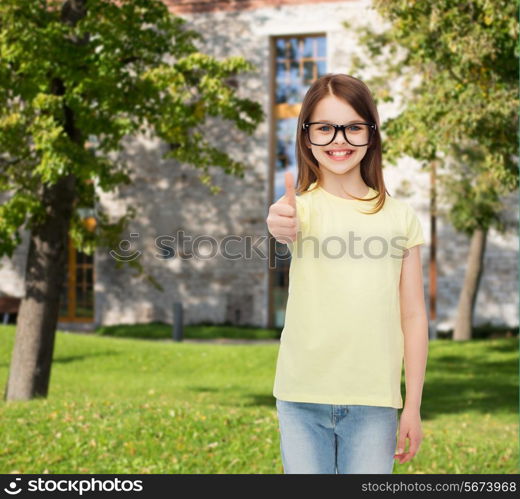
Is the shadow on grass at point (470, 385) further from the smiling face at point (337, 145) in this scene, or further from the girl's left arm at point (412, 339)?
the smiling face at point (337, 145)

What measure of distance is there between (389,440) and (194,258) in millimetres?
22353

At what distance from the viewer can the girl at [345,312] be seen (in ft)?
7.96

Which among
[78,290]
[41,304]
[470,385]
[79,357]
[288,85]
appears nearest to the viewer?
[41,304]

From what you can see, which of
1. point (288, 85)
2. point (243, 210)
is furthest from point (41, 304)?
point (288, 85)

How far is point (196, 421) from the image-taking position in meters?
7.91

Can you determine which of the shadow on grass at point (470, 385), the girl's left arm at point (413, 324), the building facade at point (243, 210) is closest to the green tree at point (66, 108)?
the shadow on grass at point (470, 385)

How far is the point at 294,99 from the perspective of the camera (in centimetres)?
2403

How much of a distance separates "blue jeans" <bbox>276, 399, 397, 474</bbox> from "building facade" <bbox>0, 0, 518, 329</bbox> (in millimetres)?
19874

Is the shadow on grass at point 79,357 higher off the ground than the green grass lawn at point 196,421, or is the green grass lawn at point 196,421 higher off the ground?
the green grass lawn at point 196,421

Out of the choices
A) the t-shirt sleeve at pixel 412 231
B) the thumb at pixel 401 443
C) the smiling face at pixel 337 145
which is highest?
the smiling face at pixel 337 145

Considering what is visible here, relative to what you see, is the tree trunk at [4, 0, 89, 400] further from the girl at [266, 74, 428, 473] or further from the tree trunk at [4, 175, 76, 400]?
the girl at [266, 74, 428, 473]

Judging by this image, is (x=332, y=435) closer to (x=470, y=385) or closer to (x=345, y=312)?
(x=345, y=312)

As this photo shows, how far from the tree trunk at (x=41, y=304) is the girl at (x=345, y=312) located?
852 cm

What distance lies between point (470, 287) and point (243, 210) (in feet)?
24.8
